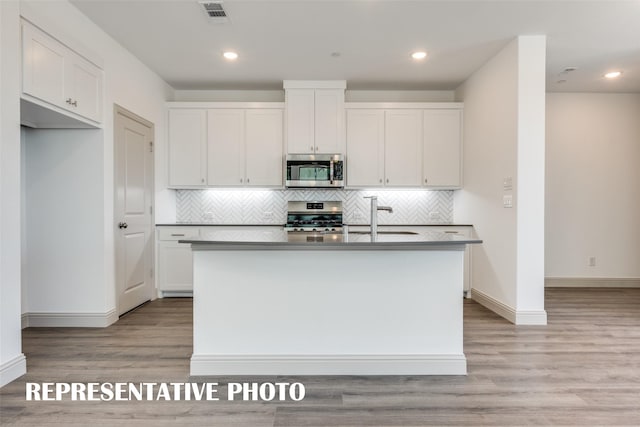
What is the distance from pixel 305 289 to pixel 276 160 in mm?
2807

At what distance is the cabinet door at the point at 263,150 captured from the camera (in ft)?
16.2

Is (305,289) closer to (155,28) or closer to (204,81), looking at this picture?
(155,28)

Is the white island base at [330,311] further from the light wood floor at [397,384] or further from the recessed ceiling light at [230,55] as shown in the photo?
the recessed ceiling light at [230,55]

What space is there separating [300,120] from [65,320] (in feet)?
10.9

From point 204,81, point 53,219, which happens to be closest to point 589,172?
point 204,81

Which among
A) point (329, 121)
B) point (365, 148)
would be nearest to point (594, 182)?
point (365, 148)

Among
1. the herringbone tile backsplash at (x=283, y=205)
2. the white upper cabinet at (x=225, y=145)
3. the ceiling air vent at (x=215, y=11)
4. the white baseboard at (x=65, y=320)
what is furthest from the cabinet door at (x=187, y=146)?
the white baseboard at (x=65, y=320)

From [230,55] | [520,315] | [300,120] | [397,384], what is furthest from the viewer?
[300,120]

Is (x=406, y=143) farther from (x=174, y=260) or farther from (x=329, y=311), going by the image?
(x=174, y=260)

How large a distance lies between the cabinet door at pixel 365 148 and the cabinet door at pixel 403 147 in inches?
3.7

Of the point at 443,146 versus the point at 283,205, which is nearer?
the point at 443,146

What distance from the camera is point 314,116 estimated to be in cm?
484

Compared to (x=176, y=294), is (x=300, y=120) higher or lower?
higher

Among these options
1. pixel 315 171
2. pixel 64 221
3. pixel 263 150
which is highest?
pixel 263 150
